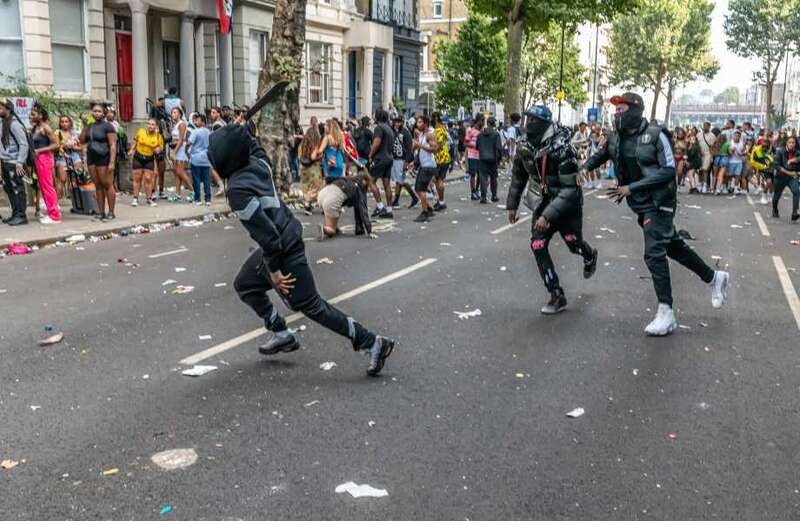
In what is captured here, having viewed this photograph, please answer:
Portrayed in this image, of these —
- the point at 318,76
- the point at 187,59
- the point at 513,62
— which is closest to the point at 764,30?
the point at 513,62

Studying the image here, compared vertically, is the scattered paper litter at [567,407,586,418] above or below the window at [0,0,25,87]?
below

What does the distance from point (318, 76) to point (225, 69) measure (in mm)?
5735

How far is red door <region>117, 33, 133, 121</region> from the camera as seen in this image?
74.0 ft

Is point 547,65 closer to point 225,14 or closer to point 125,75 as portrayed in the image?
point 225,14

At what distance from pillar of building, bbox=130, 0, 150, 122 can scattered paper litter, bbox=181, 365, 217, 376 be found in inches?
Result: 677

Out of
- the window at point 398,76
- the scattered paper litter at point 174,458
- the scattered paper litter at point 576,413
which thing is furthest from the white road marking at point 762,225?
the window at point 398,76

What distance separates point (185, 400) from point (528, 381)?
2.28m

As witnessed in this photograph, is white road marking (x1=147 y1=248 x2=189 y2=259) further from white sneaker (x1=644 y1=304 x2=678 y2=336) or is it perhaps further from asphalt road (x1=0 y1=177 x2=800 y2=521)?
white sneaker (x1=644 y1=304 x2=678 y2=336)

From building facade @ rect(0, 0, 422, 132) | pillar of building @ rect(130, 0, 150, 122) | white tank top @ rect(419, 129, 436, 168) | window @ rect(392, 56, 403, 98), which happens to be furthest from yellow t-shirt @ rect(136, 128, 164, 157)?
window @ rect(392, 56, 403, 98)

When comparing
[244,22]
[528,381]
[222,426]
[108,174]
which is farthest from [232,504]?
[244,22]

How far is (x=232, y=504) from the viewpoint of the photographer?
12.6 ft

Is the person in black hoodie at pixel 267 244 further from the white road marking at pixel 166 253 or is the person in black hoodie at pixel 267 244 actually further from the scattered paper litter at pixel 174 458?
the white road marking at pixel 166 253

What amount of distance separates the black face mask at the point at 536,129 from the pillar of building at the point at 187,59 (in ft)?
59.6

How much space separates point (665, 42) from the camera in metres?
73.9
